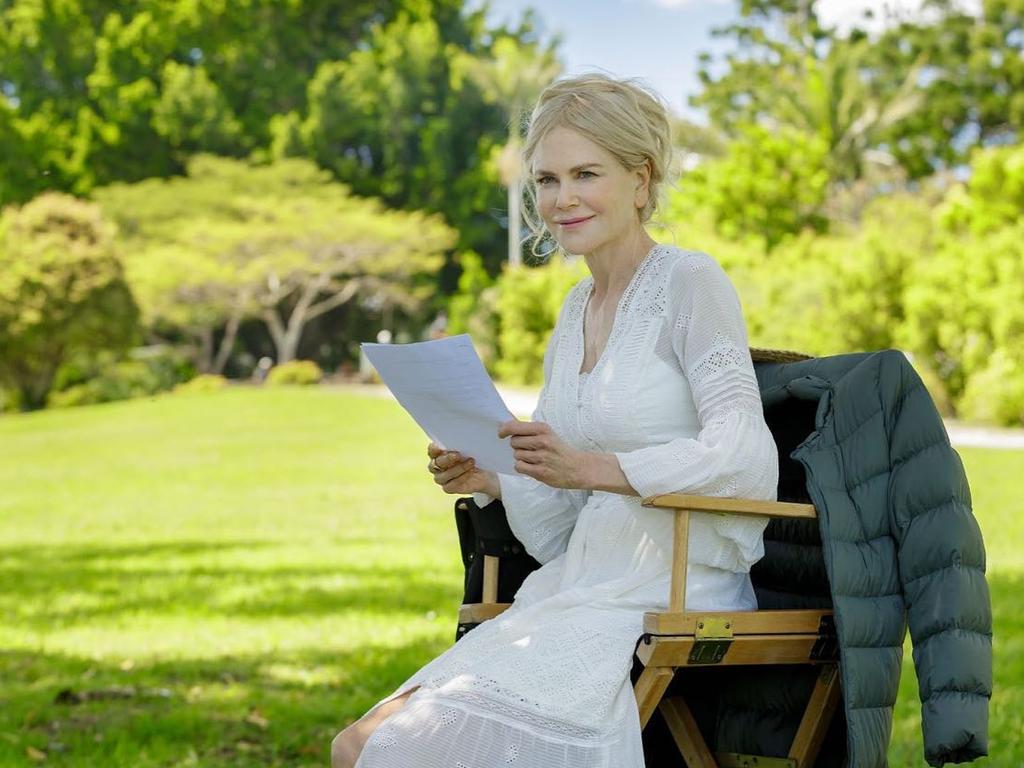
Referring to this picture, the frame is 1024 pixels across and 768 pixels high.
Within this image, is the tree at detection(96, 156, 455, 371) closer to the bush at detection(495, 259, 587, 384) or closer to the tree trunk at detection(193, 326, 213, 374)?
the tree trunk at detection(193, 326, 213, 374)

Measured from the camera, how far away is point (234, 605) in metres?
6.68

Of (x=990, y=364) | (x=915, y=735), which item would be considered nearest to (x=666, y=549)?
(x=915, y=735)

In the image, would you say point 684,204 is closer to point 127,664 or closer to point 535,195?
point 127,664

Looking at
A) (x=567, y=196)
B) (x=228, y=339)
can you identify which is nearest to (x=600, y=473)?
(x=567, y=196)

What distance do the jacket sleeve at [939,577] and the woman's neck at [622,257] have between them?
1.51 ft

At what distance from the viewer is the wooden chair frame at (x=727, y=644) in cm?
230

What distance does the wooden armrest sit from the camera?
228 centimetres

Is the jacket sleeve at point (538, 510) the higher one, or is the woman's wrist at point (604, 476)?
the woman's wrist at point (604, 476)

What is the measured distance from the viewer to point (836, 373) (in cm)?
263

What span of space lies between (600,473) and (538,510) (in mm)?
413

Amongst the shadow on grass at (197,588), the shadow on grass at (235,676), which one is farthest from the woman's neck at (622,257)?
the shadow on grass at (197,588)

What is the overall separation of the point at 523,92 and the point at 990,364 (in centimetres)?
2715

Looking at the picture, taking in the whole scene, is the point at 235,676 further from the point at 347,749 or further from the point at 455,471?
the point at 347,749

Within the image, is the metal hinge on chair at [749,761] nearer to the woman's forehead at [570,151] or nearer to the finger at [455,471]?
the finger at [455,471]
